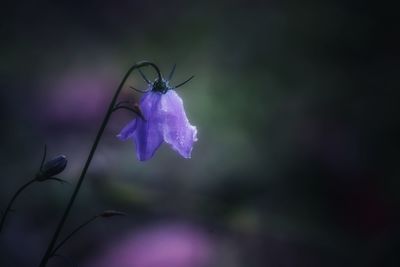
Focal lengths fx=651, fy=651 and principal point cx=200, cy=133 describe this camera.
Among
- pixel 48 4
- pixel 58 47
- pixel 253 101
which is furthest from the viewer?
pixel 48 4

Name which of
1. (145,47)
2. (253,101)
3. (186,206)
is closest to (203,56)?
(145,47)

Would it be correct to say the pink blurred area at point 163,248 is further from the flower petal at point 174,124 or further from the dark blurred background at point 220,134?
the flower petal at point 174,124

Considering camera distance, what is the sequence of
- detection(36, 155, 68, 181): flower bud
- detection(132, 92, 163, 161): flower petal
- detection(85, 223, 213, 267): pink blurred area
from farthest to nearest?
detection(85, 223, 213, 267): pink blurred area < detection(132, 92, 163, 161): flower petal < detection(36, 155, 68, 181): flower bud

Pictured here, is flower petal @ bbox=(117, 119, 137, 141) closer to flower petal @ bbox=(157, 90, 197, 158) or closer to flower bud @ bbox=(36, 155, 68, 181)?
flower petal @ bbox=(157, 90, 197, 158)

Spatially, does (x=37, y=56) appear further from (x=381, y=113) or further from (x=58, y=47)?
(x=381, y=113)

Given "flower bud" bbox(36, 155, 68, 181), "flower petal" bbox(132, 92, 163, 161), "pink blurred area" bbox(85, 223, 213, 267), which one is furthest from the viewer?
"pink blurred area" bbox(85, 223, 213, 267)

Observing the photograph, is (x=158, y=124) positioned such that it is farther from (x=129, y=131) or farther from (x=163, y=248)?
(x=163, y=248)

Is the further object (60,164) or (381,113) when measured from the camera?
(381,113)

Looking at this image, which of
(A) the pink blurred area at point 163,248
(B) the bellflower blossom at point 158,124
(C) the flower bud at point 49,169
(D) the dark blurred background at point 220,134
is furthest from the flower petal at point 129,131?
(A) the pink blurred area at point 163,248

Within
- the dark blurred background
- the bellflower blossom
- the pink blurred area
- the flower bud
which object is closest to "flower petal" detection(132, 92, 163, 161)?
the bellflower blossom
